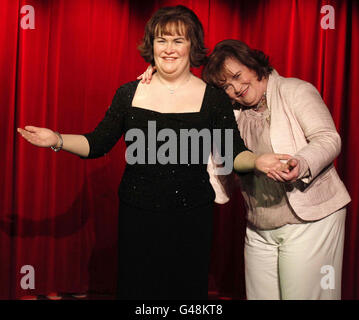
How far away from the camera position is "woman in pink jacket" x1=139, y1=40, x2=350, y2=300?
1.77m

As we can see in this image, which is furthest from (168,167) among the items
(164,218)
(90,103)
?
(90,103)

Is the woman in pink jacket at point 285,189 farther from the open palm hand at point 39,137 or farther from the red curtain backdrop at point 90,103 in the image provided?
the red curtain backdrop at point 90,103

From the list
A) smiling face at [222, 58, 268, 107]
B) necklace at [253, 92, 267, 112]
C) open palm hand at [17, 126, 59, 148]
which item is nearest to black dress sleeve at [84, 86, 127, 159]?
open palm hand at [17, 126, 59, 148]

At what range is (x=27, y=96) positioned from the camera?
291 cm

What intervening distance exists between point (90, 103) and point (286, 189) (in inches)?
64.7

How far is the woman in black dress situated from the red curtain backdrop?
142 centimetres

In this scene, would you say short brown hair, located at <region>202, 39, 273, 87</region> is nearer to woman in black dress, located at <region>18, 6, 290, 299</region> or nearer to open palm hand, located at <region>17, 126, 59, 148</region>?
woman in black dress, located at <region>18, 6, 290, 299</region>

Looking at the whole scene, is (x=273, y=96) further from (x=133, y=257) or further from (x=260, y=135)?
(x=133, y=257)

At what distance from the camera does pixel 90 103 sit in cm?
298

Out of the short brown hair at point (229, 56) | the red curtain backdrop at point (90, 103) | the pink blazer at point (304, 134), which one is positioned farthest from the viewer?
the red curtain backdrop at point (90, 103)

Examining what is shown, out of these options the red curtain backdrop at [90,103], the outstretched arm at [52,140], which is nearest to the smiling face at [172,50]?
the outstretched arm at [52,140]

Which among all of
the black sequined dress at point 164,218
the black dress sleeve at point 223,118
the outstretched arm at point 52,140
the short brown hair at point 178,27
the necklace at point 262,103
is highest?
the short brown hair at point 178,27

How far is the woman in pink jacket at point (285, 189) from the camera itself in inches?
69.7

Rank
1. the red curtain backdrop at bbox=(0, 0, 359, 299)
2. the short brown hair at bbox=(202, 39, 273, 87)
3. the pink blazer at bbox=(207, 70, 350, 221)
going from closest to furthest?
1. the pink blazer at bbox=(207, 70, 350, 221)
2. the short brown hair at bbox=(202, 39, 273, 87)
3. the red curtain backdrop at bbox=(0, 0, 359, 299)
